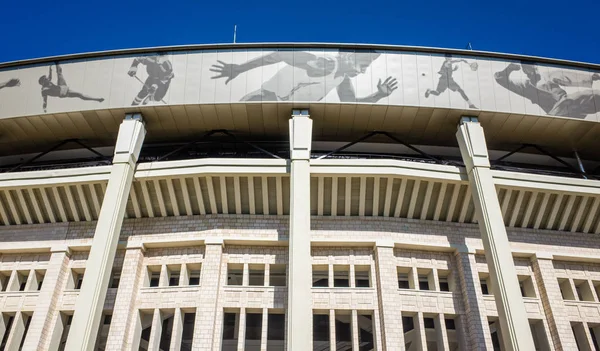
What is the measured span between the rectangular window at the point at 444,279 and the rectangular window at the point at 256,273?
599 cm

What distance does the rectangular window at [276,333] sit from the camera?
1841 centimetres

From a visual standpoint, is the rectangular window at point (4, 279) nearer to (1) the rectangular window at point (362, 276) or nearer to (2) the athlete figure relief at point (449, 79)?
(1) the rectangular window at point (362, 276)

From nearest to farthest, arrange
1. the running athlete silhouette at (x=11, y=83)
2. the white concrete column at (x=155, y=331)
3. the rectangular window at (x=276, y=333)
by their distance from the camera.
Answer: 1. the white concrete column at (x=155, y=331)
2. the running athlete silhouette at (x=11, y=83)
3. the rectangular window at (x=276, y=333)

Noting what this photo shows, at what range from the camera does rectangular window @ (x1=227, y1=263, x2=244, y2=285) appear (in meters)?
16.1

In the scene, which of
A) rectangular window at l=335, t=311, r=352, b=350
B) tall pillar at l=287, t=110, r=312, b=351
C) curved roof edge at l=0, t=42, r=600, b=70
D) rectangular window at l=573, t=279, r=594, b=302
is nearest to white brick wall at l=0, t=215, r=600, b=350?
rectangular window at l=573, t=279, r=594, b=302

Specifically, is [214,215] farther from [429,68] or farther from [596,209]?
[596,209]

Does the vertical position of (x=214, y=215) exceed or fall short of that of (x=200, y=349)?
it exceeds it

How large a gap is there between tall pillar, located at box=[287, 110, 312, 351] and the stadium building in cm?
14

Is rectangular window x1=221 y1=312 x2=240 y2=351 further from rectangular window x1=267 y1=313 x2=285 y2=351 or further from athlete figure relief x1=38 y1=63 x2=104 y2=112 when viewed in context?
athlete figure relief x1=38 y1=63 x2=104 y2=112

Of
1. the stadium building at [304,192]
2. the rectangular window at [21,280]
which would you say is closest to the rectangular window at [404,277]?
the stadium building at [304,192]

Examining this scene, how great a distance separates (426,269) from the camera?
16.1m

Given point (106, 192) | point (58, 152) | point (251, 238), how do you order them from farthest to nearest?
1. point (58, 152)
2. point (251, 238)
3. point (106, 192)

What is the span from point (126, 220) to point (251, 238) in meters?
4.56

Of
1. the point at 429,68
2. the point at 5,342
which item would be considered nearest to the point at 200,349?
the point at 5,342
